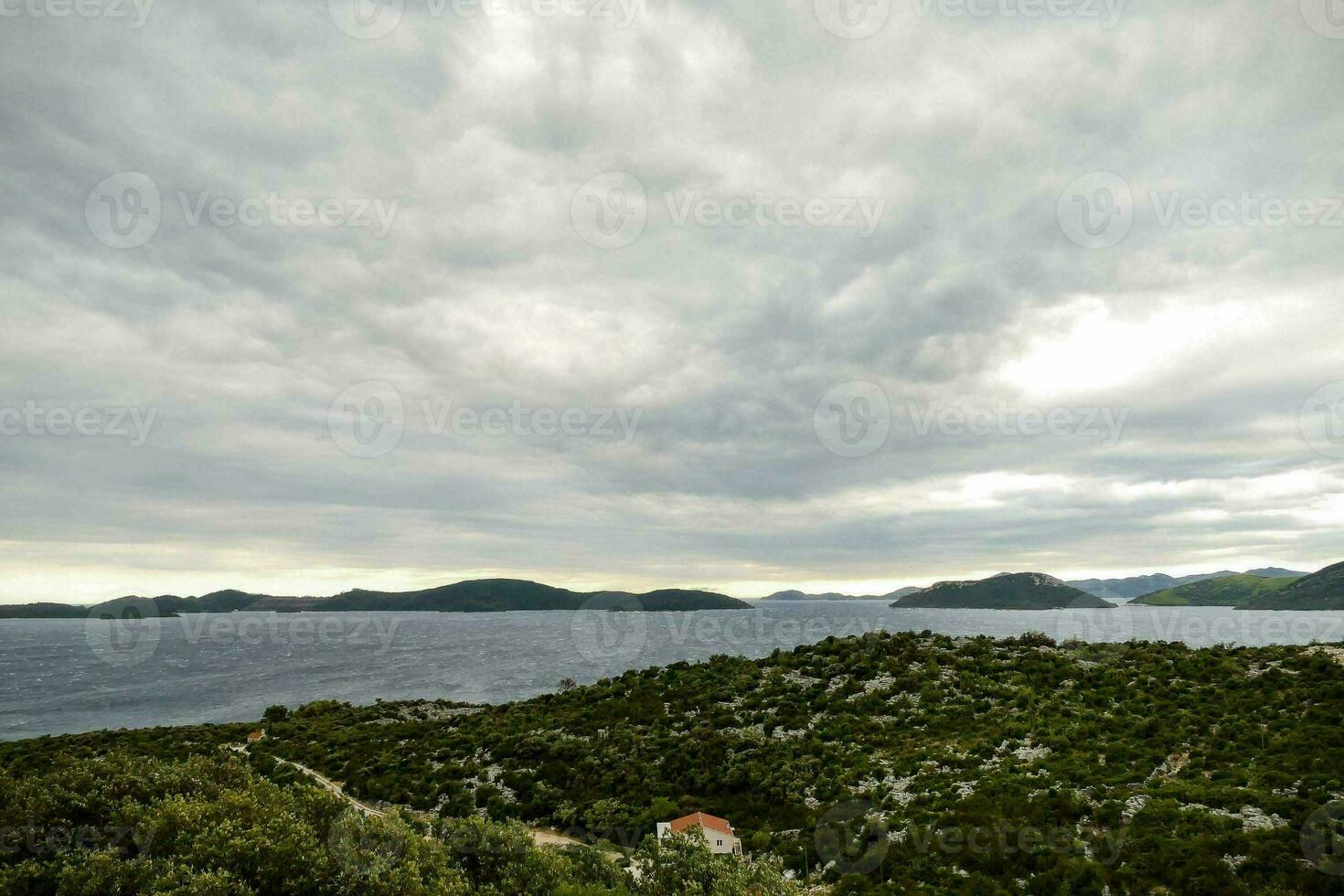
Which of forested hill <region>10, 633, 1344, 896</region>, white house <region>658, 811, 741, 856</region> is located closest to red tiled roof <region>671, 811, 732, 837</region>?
white house <region>658, 811, 741, 856</region>

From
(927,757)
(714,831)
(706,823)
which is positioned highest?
(927,757)

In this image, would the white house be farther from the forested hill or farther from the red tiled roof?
the forested hill

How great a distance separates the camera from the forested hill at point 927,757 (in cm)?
2541

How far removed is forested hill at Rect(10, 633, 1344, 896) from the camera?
25.4 metres

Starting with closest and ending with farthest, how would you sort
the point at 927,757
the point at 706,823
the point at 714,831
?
the point at 714,831, the point at 706,823, the point at 927,757

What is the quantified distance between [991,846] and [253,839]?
28746 mm

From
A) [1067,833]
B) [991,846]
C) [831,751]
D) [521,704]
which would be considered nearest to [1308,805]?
[1067,833]

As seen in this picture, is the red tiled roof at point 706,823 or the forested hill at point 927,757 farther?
the red tiled roof at point 706,823

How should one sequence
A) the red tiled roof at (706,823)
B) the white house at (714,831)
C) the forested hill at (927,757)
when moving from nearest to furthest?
the forested hill at (927,757) → the white house at (714,831) → the red tiled roof at (706,823)

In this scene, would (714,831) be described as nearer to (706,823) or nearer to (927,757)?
(706,823)

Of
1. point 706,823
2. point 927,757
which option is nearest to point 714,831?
point 706,823

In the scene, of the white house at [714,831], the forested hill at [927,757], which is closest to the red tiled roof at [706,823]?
the white house at [714,831]

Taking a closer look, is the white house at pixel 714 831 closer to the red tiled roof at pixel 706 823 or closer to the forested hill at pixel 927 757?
the red tiled roof at pixel 706 823

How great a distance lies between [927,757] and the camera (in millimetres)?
37812
